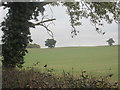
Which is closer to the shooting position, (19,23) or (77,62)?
(19,23)

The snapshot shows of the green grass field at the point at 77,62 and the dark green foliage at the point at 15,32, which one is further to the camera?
the green grass field at the point at 77,62

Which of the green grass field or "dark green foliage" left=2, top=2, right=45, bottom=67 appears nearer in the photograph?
"dark green foliage" left=2, top=2, right=45, bottom=67

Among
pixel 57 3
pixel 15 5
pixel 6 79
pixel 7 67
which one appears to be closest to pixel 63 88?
pixel 6 79

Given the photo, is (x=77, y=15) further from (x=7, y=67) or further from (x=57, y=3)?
(x=7, y=67)

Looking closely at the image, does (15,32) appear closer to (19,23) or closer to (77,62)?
(19,23)

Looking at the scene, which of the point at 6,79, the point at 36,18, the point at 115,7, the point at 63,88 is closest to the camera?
the point at 63,88

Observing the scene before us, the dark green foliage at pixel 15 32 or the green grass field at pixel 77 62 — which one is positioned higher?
the dark green foliage at pixel 15 32

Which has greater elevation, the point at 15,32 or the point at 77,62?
the point at 15,32

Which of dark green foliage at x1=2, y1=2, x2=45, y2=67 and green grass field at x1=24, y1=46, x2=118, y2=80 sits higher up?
dark green foliage at x1=2, y1=2, x2=45, y2=67

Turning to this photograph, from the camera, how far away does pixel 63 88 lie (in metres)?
9.83

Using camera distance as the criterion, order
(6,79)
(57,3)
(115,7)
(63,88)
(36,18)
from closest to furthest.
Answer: (63,88) → (6,79) → (115,7) → (36,18) → (57,3)

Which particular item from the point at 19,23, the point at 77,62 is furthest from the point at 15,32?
the point at 77,62

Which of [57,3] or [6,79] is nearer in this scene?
[6,79]

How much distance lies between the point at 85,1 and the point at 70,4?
125 centimetres
